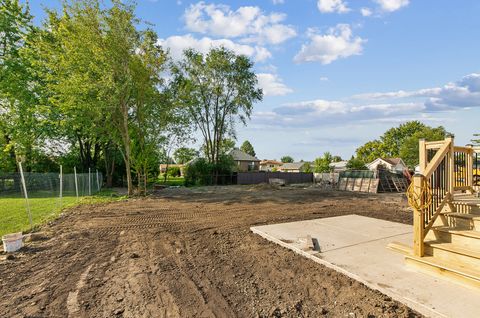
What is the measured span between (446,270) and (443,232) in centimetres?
66

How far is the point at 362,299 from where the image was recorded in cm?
291

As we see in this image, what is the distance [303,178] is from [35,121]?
1010 inches

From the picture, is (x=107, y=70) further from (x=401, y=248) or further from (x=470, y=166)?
(x=470, y=166)

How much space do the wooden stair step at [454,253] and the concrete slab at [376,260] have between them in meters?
0.35

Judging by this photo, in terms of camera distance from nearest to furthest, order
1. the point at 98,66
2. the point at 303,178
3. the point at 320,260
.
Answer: the point at 320,260 < the point at 98,66 < the point at 303,178

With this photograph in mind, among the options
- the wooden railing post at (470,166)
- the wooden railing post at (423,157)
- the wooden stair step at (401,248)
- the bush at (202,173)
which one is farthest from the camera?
the bush at (202,173)

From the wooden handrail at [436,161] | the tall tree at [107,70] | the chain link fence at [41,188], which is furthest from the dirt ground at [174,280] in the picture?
the tall tree at [107,70]

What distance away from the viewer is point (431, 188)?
3.64 metres

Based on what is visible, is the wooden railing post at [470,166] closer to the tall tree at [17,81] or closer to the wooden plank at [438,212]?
the wooden plank at [438,212]

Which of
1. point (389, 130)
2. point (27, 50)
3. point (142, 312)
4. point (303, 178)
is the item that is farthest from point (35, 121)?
point (389, 130)

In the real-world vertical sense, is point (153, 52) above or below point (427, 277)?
above

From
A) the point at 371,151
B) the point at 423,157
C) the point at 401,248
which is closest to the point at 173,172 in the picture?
the point at 371,151

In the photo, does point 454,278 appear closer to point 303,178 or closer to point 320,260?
point 320,260

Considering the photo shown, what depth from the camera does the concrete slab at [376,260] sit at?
8.92 ft
